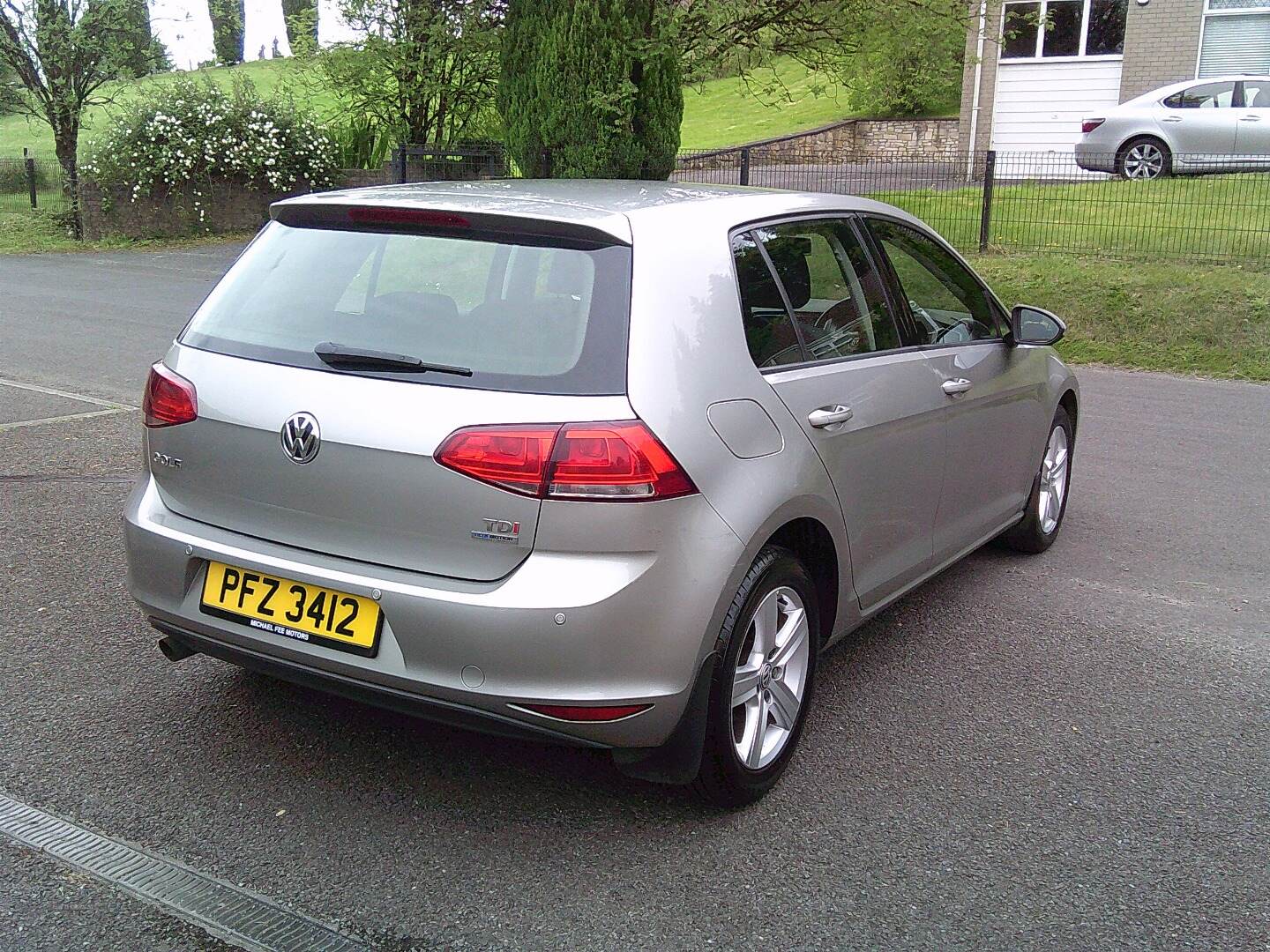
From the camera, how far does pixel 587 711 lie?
3047 millimetres

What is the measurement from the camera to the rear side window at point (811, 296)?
12.0 feet

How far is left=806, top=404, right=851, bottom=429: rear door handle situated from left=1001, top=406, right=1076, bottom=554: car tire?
2081 millimetres

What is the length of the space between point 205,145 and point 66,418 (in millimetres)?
15843

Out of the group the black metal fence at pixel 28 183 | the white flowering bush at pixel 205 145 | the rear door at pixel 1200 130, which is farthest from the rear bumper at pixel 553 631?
the black metal fence at pixel 28 183

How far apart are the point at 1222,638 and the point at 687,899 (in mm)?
2826

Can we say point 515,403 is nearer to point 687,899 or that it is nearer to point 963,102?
point 687,899

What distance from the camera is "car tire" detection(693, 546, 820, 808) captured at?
130 inches

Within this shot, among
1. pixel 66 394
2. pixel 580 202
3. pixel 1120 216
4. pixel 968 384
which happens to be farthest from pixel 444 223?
pixel 1120 216

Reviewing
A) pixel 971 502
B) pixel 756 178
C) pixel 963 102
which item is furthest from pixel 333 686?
pixel 963 102

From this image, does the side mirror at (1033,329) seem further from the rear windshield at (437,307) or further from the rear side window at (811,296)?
the rear windshield at (437,307)

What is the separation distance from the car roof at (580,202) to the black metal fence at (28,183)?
26.6 meters

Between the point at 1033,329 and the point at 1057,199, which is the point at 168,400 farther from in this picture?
the point at 1057,199

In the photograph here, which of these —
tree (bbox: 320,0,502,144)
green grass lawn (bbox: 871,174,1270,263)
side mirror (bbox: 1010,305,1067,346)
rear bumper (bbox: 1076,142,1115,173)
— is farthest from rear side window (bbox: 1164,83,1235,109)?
side mirror (bbox: 1010,305,1067,346)

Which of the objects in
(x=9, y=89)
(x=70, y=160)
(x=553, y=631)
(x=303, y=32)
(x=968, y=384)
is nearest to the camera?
(x=553, y=631)
